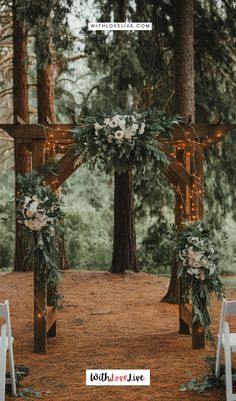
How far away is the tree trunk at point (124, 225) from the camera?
10.4 m

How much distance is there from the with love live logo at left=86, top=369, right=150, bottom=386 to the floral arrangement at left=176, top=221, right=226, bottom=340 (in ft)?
2.78

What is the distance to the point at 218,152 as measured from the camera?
9.69 meters

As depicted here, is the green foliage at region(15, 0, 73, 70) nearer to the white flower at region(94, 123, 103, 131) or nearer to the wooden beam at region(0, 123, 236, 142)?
the wooden beam at region(0, 123, 236, 142)

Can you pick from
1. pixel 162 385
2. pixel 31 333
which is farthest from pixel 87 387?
pixel 31 333

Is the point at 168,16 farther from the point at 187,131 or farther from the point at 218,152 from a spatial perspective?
the point at 187,131

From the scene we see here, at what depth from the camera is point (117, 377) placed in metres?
4.88

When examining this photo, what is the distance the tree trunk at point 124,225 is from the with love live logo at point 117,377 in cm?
551

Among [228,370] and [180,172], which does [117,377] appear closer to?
[228,370]

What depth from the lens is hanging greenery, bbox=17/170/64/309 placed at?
5453 mm

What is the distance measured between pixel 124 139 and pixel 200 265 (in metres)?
1.29

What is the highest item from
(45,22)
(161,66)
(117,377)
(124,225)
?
(45,22)

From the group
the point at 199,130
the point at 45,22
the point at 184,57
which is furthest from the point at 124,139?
the point at 45,22

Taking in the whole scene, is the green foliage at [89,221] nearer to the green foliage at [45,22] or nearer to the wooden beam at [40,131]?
the green foliage at [45,22]

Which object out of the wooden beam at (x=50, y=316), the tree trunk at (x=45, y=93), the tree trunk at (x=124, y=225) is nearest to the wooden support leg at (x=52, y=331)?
the wooden beam at (x=50, y=316)
